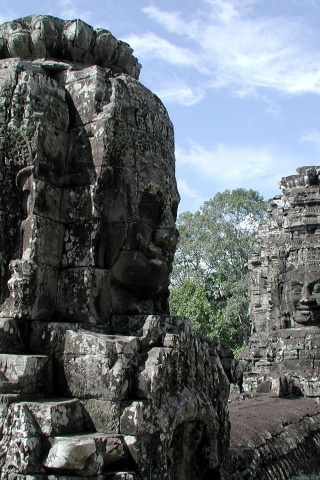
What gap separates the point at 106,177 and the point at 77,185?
209 millimetres

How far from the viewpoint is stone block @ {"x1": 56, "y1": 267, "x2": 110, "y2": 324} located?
3.87m

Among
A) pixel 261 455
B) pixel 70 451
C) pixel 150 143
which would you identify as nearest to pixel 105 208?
pixel 150 143

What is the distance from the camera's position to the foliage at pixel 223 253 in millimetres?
29906

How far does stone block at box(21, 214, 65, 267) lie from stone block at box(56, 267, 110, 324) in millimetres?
139

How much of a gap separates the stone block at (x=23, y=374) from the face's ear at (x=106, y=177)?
1168mm

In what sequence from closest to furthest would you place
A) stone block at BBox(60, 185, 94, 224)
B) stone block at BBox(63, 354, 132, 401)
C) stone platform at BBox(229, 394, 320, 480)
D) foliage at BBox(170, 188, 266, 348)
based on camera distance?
stone block at BBox(63, 354, 132, 401), stone block at BBox(60, 185, 94, 224), stone platform at BBox(229, 394, 320, 480), foliage at BBox(170, 188, 266, 348)

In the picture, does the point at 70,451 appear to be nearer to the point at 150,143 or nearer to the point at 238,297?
the point at 150,143

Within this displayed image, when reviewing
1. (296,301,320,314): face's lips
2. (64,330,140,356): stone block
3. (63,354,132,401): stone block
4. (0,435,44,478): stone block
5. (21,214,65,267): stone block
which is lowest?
(0,435,44,478): stone block

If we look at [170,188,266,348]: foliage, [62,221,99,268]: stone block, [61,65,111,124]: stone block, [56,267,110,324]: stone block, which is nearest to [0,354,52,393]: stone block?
[56,267,110,324]: stone block

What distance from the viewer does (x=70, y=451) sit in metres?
3.02

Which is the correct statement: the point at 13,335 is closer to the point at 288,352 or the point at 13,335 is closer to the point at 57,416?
the point at 57,416

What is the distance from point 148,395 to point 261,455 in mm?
2793

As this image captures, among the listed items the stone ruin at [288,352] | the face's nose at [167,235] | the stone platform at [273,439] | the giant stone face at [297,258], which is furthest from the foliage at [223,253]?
the face's nose at [167,235]

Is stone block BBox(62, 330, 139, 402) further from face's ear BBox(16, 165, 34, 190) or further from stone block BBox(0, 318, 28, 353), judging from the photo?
face's ear BBox(16, 165, 34, 190)
